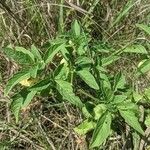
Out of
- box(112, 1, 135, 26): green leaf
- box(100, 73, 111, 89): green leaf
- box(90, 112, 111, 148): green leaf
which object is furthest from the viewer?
box(112, 1, 135, 26): green leaf

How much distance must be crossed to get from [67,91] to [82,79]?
0.37 ft

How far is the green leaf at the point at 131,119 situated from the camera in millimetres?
1430

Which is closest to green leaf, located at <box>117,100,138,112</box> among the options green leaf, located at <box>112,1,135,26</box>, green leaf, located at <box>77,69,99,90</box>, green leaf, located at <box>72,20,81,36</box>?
green leaf, located at <box>77,69,99,90</box>

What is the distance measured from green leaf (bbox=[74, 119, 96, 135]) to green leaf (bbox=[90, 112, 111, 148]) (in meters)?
0.15

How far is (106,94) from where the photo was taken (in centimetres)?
147

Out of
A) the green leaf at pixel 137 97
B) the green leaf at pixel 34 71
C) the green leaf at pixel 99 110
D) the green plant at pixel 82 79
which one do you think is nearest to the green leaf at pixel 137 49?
the green plant at pixel 82 79

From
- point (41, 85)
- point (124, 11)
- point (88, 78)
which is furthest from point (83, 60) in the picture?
point (124, 11)

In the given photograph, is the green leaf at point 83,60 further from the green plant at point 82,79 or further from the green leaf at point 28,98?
the green leaf at point 28,98

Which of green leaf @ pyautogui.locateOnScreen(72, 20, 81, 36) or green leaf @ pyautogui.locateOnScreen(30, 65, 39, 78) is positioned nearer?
green leaf @ pyautogui.locateOnScreen(30, 65, 39, 78)

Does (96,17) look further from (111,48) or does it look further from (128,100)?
(128,100)

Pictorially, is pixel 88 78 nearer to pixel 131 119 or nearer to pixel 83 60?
pixel 83 60

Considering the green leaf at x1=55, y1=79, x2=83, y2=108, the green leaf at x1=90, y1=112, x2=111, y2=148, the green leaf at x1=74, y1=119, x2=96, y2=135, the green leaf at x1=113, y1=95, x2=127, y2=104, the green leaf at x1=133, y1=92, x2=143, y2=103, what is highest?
the green leaf at x1=55, y1=79, x2=83, y2=108

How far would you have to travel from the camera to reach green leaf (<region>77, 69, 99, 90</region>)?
4.77ft

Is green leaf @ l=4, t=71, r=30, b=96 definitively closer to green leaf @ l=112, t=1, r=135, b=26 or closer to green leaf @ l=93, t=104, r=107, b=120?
green leaf @ l=93, t=104, r=107, b=120
